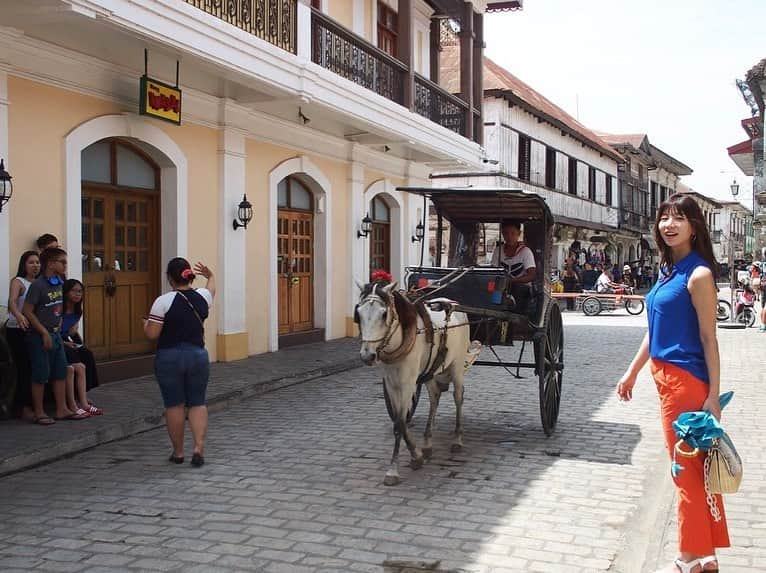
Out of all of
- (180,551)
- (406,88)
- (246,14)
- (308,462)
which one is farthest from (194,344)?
(406,88)

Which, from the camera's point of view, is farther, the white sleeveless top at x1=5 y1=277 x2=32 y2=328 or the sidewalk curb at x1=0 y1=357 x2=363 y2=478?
the white sleeveless top at x1=5 y1=277 x2=32 y2=328

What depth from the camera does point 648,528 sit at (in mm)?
4836

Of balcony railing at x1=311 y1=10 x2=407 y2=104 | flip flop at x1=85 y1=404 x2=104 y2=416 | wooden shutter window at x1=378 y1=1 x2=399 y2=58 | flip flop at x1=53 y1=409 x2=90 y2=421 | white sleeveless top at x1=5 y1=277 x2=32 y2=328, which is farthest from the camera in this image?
wooden shutter window at x1=378 y1=1 x2=399 y2=58

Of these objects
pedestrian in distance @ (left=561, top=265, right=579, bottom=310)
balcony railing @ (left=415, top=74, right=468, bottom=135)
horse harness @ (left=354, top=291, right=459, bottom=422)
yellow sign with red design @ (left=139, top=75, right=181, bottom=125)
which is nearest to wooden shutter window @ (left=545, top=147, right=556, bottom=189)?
pedestrian in distance @ (left=561, top=265, right=579, bottom=310)

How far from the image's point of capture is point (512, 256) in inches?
305

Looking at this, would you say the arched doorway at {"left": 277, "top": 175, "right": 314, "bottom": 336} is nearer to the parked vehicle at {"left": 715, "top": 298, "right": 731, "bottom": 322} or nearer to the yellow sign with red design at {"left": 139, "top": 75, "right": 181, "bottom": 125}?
the yellow sign with red design at {"left": 139, "top": 75, "right": 181, "bottom": 125}

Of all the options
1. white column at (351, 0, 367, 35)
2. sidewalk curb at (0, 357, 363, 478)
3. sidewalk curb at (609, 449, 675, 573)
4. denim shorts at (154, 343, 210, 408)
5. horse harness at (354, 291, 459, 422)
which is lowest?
sidewalk curb at (609, 449, 675, 573)

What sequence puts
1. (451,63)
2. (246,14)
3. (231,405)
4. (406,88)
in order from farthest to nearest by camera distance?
(451,63) → (406,88) → (246,14) → (231,405)

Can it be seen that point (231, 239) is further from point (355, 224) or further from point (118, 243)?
point (355, 224)

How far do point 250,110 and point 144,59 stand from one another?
279cm

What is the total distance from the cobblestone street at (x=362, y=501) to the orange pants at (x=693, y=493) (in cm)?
62

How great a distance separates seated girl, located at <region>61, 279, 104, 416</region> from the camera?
24.8ft

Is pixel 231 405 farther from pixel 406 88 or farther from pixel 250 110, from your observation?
pixel 406 88

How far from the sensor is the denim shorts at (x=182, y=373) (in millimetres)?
6090
